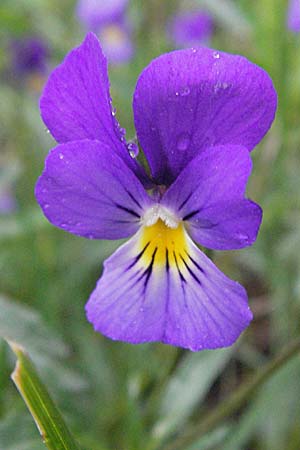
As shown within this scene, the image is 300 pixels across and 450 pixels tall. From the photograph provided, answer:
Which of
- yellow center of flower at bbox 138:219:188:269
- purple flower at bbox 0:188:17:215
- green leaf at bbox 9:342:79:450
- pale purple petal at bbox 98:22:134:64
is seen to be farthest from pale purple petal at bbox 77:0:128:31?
green leaf at bbox 9:342:79:450

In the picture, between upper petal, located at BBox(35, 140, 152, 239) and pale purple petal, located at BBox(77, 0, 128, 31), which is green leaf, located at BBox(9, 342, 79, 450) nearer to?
upper petal, located at BBox(35, 140, 152, 239)

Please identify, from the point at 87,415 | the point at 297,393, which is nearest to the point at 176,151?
the point at 87,415

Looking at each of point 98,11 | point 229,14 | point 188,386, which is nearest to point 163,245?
point 188,386

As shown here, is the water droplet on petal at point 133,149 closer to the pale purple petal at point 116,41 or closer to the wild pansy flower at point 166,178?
the wild pansy flower at point 166,178

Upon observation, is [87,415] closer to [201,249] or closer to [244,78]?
[201,249]

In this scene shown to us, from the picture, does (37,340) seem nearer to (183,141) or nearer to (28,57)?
(183,141)
